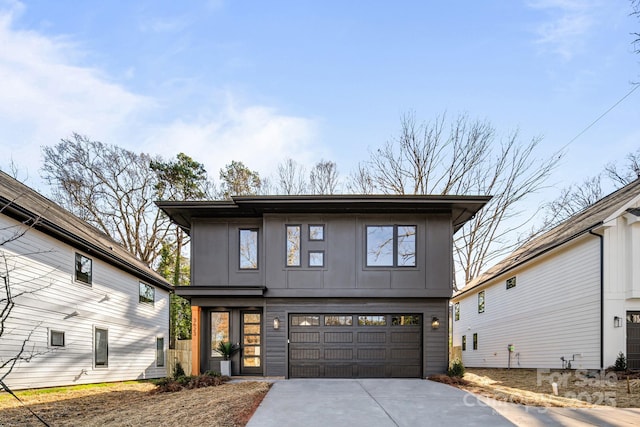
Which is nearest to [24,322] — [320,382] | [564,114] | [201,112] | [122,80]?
[320,382]

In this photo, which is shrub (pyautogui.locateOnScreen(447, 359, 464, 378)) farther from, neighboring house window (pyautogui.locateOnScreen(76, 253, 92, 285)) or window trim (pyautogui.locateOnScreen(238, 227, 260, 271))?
neighboring house window (pyautogui.locateOnScreen(76, 253, 92, 285))

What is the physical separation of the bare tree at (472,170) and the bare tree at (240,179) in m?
6.66

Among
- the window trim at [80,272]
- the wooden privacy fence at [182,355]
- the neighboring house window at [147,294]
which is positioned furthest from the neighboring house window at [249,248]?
the neighboring house window at [147,294]

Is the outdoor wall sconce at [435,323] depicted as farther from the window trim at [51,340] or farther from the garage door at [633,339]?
the window trim at [51,340]

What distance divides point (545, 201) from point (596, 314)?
1085cm

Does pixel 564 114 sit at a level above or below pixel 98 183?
above

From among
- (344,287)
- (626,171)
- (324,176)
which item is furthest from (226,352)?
(626,171)

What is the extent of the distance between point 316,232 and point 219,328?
13.2 ft

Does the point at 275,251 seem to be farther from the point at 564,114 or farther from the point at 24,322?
the point at 564,114

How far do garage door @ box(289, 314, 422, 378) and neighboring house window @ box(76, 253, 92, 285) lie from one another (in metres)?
6.09

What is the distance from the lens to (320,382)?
11.1 meters

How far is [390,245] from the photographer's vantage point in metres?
12.5

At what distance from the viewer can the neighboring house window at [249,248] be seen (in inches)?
507

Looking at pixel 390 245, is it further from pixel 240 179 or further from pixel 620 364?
pixel 240 179
